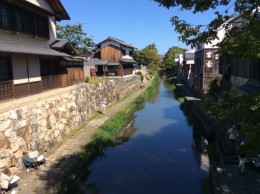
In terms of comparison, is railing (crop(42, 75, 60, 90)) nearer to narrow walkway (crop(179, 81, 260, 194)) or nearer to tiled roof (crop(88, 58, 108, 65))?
narrow walkway (crop(179, 81, 260, 194))

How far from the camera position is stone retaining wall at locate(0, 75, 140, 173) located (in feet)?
35.9

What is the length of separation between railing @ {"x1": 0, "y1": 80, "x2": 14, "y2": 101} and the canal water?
5.94 m

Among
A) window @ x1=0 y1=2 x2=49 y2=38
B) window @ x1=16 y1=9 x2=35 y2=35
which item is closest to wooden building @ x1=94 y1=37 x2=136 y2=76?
window @ x1=0 y1=2 x2=49 y2=38

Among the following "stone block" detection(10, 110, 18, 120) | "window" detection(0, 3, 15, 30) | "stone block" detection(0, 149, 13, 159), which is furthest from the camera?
"window" detection(0, 3, 15, 30)

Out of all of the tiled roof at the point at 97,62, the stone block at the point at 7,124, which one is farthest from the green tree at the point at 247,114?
the tiled roof at the point at 97,62

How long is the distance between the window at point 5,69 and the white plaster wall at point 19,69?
371 millimetres

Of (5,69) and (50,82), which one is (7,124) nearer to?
(5,69)

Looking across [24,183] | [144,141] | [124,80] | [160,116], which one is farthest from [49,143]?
[124,80]

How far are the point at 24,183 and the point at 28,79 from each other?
891cm

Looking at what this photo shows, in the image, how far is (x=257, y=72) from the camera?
15.6 meters

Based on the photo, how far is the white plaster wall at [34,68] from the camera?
1825cm

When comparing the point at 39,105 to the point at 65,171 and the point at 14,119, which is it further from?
the point at 65,171

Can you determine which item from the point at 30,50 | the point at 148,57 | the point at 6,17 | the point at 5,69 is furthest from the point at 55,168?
the point at 148,57

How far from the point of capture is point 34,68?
18.8m
